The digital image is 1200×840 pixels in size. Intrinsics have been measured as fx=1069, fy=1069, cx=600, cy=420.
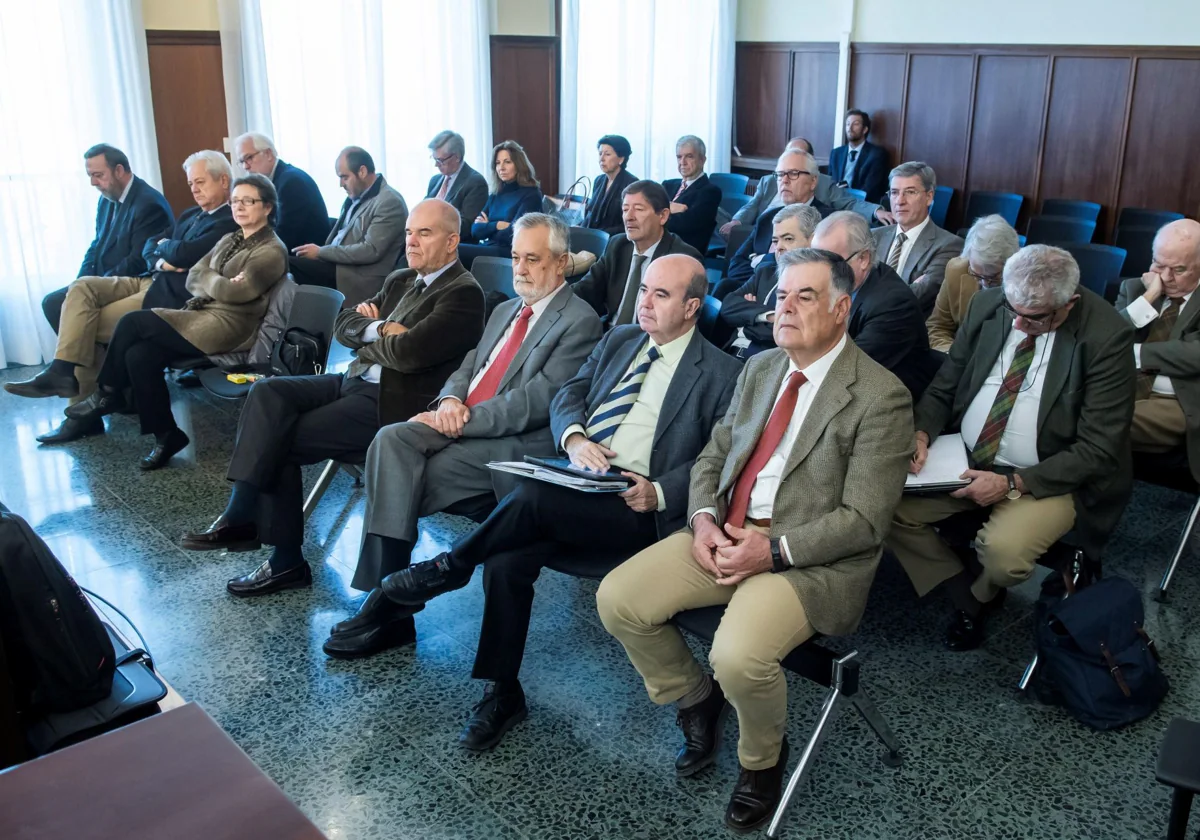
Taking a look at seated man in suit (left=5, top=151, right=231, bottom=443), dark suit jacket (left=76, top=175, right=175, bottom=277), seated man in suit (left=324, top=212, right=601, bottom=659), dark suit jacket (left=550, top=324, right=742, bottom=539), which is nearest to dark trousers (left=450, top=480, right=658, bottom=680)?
dark suit jacket (left=550, top=324, right=742, bottom=539)

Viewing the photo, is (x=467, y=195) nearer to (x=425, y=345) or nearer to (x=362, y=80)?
(x=362, y=80)

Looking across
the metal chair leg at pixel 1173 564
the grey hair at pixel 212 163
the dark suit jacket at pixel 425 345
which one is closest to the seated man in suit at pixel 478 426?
the dark suit jacket at pixel 425 345

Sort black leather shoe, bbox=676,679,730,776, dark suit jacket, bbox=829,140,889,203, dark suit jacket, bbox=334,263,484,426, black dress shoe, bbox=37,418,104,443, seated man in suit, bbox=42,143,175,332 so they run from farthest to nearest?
dark suit jacket, bbox=829,140,889,203 → seated man in suit, bbox=42,143,175,332 → black dress shoe, bbox=37,418,104,443 → dark suit jacket, bbox=334,263,484,426 → black leather shoe, bbox=676,679,730,776

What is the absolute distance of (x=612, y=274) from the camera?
4.87 meters

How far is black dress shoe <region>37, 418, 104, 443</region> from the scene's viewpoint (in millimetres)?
5258

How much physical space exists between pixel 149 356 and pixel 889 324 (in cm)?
330

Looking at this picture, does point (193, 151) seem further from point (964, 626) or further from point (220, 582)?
point (964, 626)

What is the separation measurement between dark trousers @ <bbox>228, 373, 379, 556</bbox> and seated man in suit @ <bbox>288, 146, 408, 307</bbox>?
2.47 meters

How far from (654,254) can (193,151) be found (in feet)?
13.9

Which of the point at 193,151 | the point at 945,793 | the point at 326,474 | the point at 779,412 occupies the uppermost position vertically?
the point at 193,151

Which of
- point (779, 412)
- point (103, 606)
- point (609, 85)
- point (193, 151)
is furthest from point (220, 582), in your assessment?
point (609, 85)

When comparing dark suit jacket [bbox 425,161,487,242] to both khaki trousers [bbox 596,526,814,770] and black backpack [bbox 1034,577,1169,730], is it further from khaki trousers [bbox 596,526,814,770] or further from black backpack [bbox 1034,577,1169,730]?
black backpack [bbox 1034,577,1169,730]

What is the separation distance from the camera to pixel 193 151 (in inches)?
295

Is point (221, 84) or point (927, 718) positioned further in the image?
point (221, 84)
